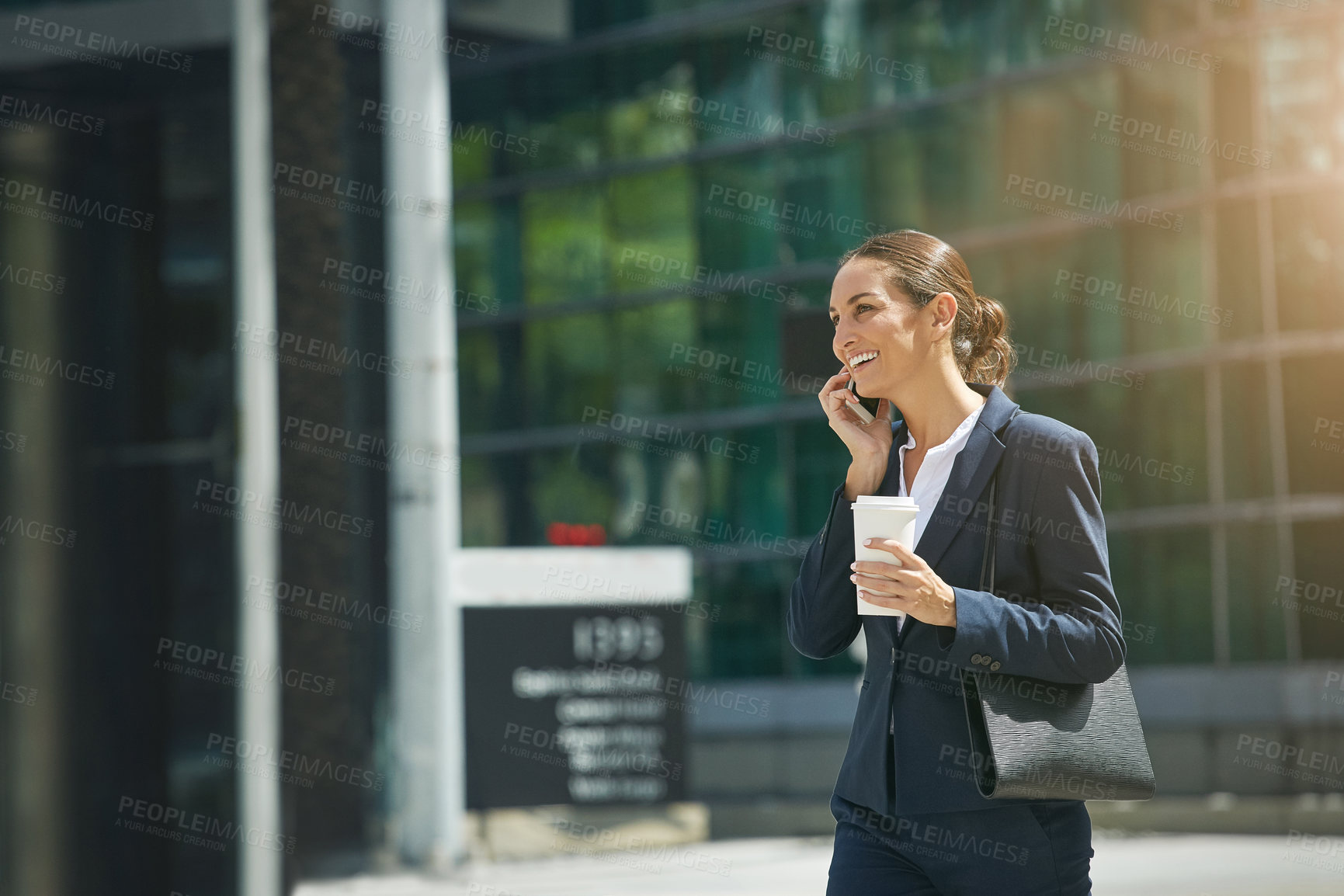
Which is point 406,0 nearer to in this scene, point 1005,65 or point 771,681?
point 1005,65

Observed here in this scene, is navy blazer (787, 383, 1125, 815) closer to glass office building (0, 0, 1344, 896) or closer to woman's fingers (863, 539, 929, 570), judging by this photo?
woman's fingers (863, 539, 929, 570)

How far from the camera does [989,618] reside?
7.13ft

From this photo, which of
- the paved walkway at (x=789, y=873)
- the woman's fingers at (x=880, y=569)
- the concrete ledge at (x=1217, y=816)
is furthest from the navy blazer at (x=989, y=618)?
the concrete ledge at (x=1217, y=816)

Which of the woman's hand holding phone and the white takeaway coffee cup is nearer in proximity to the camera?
the white takeaway coffee cup

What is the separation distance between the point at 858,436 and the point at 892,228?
11744 millimetres

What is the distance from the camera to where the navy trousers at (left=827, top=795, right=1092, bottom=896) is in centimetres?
225

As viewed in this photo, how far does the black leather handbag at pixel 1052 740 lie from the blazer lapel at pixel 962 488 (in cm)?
23

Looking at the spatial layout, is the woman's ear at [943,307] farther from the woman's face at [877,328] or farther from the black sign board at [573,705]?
the black sign board at [573,705]

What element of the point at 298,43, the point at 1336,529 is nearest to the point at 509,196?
the point at 1336,529

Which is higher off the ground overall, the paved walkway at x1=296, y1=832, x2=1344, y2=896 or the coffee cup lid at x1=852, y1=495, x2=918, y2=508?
the coffee cup lid at x1=852, y1=495, x2=918, y2=508

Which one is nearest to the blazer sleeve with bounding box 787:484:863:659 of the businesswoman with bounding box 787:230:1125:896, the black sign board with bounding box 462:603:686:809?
the businesswoman with bounding box 787:230:1125:896

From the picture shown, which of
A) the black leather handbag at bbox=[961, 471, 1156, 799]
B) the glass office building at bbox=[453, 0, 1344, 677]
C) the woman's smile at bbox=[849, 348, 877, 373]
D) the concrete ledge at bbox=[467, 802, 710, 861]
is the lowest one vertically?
the concrete ledge at bbox=[467, 802, 710, 861]

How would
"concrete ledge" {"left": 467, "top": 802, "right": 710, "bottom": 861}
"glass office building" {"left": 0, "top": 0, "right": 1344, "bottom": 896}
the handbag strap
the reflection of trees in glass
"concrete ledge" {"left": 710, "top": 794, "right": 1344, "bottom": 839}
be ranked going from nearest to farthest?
the handbag strap, "glass office building" {"left": 0, "top": 0, "right": 1344, "bottom": 896}, "concrete ledge" {"left": 467, "top": 802, "right": 710, "bottom": 861}, "concrete ledge" {"left": 710, "top": 794, "right": 1344, "bottom": 839}, the reflection of trees in glass

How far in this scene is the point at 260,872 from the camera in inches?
168
